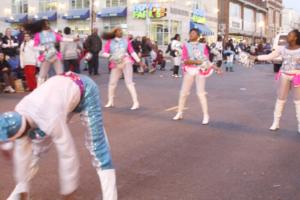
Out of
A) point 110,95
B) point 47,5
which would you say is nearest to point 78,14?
point 47,5

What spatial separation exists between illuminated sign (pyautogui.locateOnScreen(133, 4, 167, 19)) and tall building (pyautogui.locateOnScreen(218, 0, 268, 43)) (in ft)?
49.1

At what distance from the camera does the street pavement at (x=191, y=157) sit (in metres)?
4.97

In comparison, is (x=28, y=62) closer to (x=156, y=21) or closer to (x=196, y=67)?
(x=196, y=67)

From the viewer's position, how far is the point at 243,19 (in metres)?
74.4

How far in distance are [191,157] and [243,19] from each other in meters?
70.4

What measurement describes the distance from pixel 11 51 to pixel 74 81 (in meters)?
11.0

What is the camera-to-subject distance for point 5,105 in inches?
445

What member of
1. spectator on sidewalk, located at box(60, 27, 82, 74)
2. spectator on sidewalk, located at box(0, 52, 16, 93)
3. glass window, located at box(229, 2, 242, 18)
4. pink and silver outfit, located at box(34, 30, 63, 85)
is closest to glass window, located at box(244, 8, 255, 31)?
glass window, located at box(229, 2, 242, 18)

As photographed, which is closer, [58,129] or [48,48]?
[58,129]

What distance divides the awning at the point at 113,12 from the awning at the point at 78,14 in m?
1.33

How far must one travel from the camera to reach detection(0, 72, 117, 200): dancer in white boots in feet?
11.6

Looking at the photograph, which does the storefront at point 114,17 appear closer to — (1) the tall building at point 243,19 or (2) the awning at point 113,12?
(2) the awning at point 113,12

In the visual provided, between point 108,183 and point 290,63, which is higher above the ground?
point 290,63

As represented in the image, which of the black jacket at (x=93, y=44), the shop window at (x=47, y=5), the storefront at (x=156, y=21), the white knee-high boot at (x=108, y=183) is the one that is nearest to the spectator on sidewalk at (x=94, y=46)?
the black jacket at (x=93, y=44)
